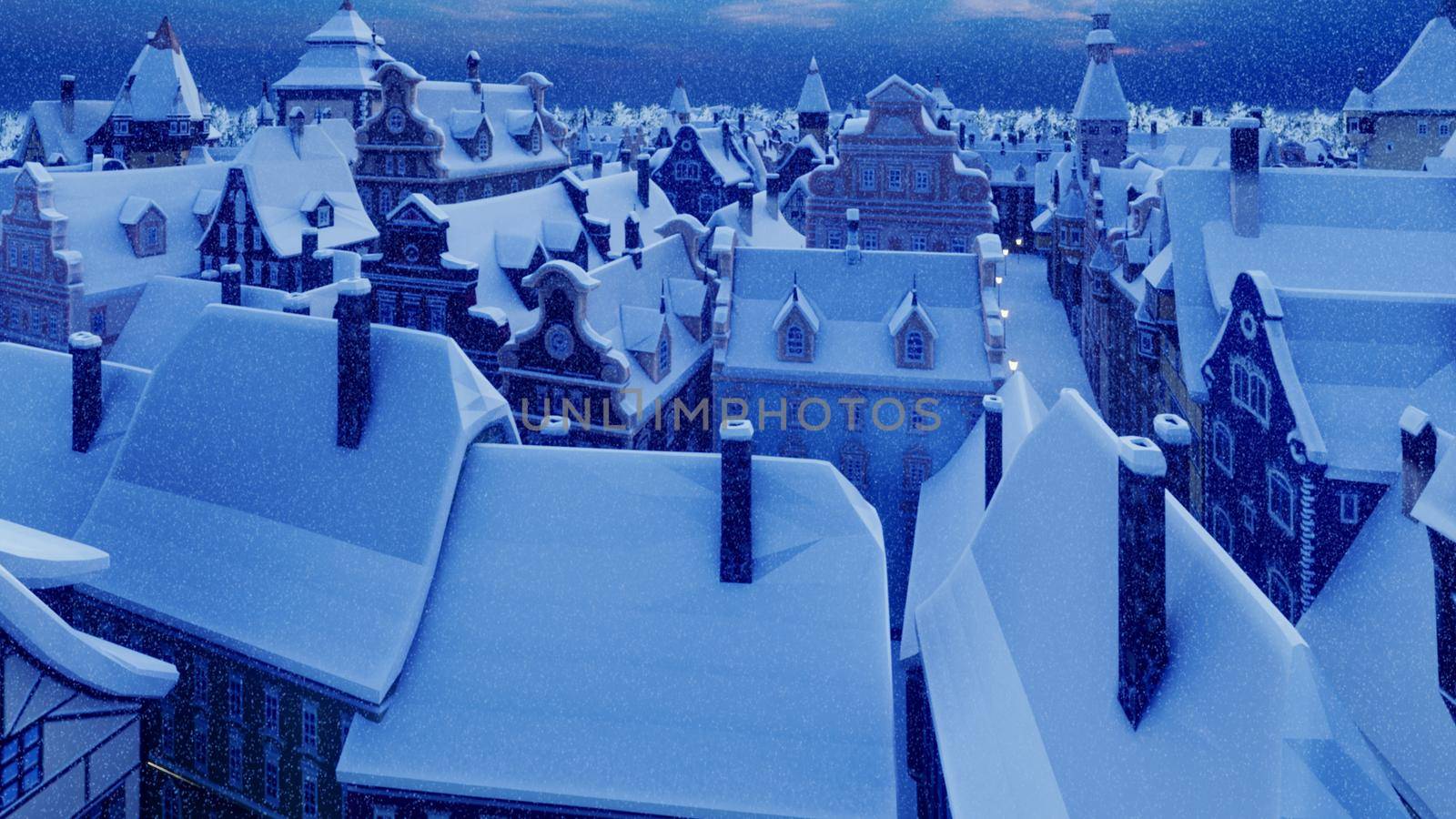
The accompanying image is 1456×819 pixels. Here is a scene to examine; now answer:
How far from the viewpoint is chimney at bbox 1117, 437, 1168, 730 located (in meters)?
10.9

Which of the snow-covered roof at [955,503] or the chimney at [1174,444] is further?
the snow-covered roof at [955,503]

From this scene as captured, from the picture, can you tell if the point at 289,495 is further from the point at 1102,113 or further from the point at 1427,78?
the point at 1427,78

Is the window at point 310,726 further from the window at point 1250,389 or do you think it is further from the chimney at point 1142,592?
the window at point 1250,389

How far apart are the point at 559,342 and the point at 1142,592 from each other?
20.8 metres

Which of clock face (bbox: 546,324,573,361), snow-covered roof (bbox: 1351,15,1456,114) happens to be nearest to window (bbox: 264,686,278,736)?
clock face (bbox: 546,324,573,361)

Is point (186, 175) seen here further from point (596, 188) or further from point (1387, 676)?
point (1387, 676)

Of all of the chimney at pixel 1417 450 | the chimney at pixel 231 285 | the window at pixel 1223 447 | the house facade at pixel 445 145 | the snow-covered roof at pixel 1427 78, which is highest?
the snow-covered roof at pixel 1427 78

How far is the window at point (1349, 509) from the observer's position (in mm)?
16234

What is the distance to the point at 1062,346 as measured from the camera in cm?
5206

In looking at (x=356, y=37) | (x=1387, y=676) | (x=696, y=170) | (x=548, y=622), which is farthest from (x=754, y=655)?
(x=356, y=37)

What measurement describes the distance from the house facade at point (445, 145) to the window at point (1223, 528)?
37302 mm

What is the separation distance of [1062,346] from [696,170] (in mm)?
23795

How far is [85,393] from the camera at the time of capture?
74.8 ft

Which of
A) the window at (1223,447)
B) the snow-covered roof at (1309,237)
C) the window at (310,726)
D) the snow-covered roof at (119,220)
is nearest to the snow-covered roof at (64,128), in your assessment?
the snow-covered roof at (119,220)
